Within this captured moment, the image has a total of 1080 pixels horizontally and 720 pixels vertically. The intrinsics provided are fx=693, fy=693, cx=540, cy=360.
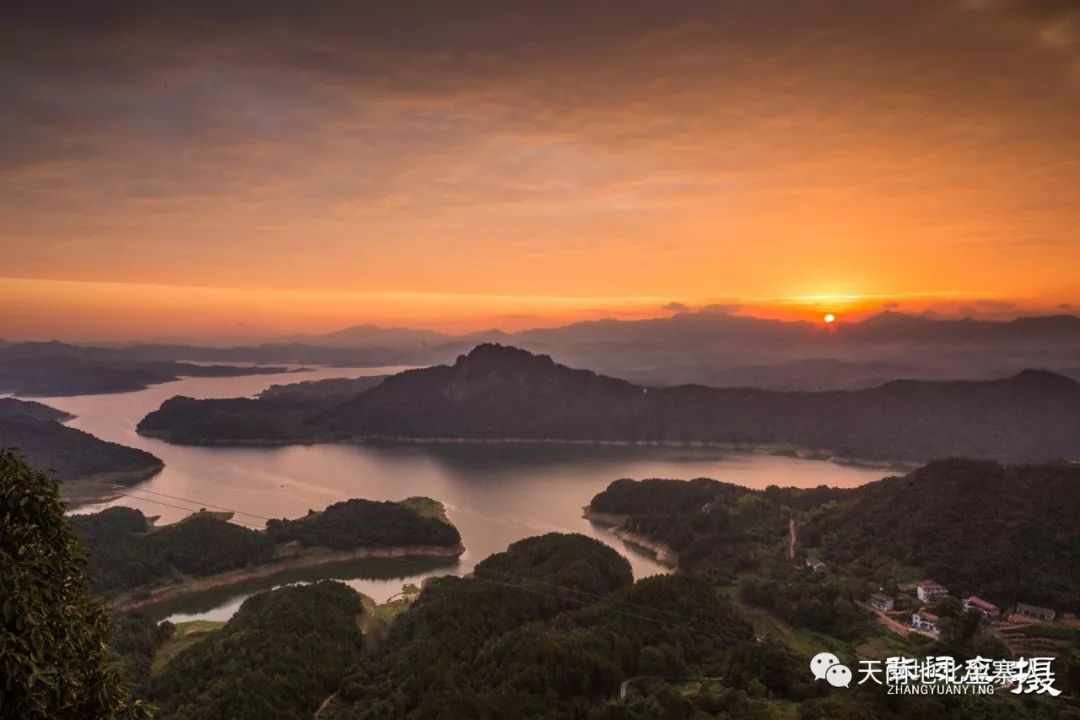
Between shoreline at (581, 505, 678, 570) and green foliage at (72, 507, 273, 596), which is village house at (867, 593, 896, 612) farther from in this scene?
green foliage at (72, 507, 273, 596)

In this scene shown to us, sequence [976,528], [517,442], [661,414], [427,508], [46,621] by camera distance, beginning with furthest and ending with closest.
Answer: [661,414] → [517,442] → [427,508] → [976,528] → [46,621]

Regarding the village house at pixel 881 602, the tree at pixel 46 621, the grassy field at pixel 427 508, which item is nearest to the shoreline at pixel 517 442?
the grassy field at pixel 427 508

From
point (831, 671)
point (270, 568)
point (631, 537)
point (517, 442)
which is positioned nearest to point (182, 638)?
point (270, 568)

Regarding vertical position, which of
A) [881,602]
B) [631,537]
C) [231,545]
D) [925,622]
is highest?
[925,622]

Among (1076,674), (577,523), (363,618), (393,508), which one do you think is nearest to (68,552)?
(1076,674)

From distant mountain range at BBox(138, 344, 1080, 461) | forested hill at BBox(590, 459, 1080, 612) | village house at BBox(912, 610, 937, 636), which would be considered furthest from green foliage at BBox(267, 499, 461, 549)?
distant mountain range at BBox(138, 344, 1080, 461)

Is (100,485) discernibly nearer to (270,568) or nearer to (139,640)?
(270,568)

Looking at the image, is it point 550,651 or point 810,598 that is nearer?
point 550,651
